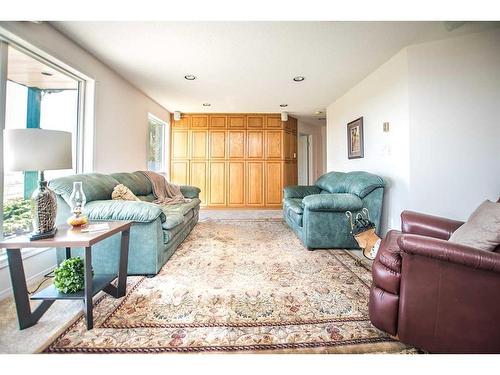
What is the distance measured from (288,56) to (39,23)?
97.1 inches

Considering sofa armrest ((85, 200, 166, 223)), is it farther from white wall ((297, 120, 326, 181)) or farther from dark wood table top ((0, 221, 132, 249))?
white wall ((297, 120, 326, 181))

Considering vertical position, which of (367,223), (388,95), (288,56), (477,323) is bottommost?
(477,323)

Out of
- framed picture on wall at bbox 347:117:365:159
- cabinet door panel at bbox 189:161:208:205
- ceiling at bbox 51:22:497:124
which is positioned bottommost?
cabinet door panel at bbox 189:161:208:205

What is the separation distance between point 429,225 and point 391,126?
1.73 m

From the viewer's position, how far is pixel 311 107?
5.05m

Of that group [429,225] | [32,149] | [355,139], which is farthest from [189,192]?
[429,225]

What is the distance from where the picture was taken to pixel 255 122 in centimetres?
566

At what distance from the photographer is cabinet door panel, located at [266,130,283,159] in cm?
568

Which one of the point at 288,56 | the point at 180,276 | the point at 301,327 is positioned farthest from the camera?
the point at 288,56

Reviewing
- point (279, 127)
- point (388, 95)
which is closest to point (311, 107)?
point (279, 127)

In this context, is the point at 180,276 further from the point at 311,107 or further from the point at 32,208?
the point at 311,107

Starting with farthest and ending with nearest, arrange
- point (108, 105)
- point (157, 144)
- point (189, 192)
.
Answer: point (157, 144) → point (189, 192) → point (108, 105)

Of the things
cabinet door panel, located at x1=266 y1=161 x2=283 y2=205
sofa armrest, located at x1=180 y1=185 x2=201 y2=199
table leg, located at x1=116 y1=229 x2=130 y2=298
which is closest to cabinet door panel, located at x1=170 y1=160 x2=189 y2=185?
sofa armrest, located at x1=180 y1=185 x2=201 y2=199

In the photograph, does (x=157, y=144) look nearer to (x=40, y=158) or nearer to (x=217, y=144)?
(x=217, y=144)
